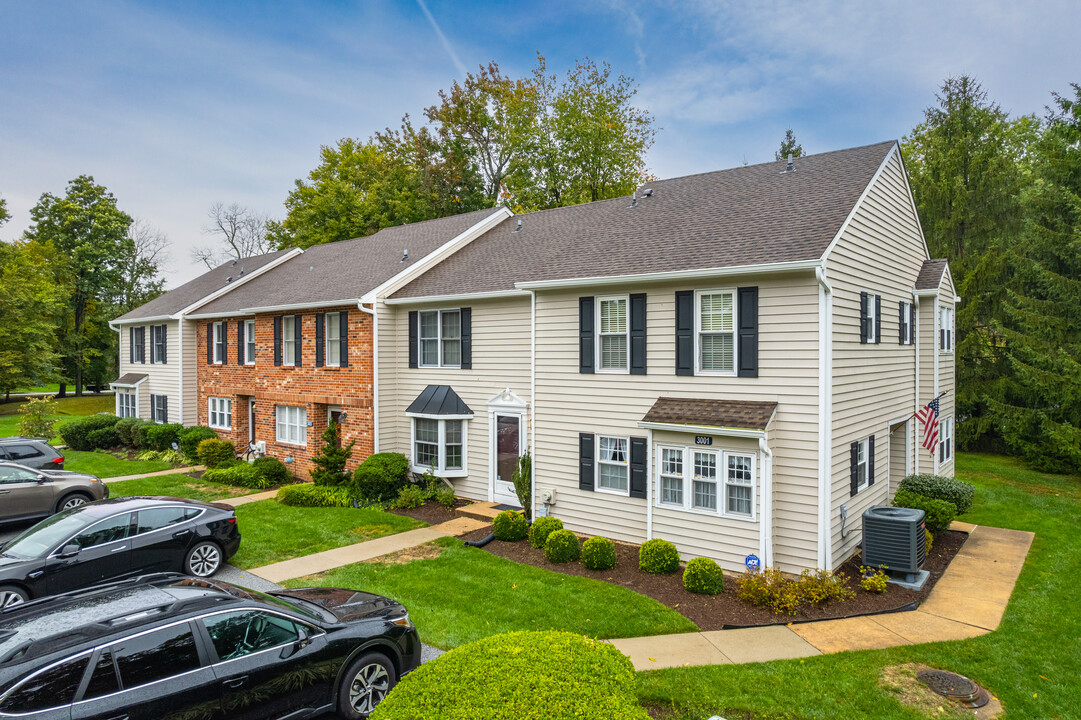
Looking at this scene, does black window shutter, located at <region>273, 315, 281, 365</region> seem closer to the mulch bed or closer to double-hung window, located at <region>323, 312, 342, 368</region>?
double-hung window, located at <region>323, 312, 342, 368</region>

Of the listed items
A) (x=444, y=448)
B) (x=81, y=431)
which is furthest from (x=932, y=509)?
(x=81, y=431)

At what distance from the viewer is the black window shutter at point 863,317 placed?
11320mm

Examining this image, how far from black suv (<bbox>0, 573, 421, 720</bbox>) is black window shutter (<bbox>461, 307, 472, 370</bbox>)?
31.9 ft

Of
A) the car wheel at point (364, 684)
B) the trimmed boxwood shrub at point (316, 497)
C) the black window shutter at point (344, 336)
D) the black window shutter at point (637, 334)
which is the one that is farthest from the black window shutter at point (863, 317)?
the black window shutter at point (344, 336)

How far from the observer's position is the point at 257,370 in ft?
67.7

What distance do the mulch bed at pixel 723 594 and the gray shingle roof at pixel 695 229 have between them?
18.4 ft

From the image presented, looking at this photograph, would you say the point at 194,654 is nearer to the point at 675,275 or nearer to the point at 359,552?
the point at 359,552

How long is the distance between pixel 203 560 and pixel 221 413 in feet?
48.0

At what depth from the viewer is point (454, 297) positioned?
51.0 ft

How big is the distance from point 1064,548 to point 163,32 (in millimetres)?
25939

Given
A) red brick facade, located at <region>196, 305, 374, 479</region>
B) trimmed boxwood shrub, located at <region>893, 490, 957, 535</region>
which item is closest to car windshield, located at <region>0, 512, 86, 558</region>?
red brick facade, located at <region>196, 305, 374, 479</region>

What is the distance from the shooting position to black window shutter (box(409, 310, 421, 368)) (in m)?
16.9

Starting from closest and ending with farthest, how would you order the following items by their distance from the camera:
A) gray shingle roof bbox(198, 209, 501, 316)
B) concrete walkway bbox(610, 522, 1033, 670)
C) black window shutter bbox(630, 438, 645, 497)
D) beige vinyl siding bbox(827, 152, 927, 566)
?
concrete walkway bbox(610, 522, 1033, 670) → beige vinyl siding bbox(827, 152, 927, 566) → black window shutter bbox(630, 438, 645, 497) → gray shingle roof bbox(198, 209, 501, 316)

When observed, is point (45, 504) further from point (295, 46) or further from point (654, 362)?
point (295, 46)
